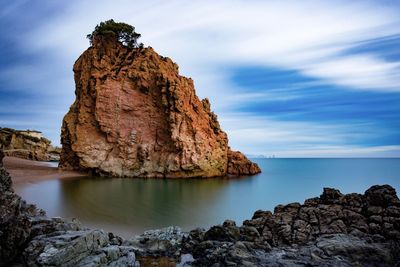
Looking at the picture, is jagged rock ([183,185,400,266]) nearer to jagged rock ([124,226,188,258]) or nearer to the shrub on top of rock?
jagged rock ([124,226,188,258])

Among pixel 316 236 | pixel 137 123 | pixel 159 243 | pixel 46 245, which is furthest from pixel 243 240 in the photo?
pixel 137 123

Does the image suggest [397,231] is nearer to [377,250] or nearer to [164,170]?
[377,250]

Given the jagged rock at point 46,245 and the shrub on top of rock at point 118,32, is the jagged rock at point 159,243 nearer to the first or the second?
the jagged rock at point 46,245

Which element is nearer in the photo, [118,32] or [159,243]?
[159,243]

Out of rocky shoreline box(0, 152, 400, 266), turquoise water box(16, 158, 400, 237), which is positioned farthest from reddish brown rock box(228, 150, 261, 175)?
rocky shoreline box(0, 152, 400, 266)

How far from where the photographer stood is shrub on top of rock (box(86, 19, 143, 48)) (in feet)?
174

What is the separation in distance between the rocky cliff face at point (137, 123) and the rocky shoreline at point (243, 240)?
32.4 m

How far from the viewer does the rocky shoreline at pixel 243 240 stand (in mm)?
12141

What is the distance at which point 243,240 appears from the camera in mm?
15125

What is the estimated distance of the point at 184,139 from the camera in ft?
161

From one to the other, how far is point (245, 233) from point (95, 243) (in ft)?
22.2

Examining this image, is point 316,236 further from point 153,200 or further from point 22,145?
point 22,145

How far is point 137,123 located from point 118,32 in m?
Answer: 15.6

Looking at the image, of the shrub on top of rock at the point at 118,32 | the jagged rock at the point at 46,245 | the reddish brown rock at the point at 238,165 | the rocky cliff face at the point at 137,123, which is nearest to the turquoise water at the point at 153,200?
the rocky cliff face at the point at 137,123
